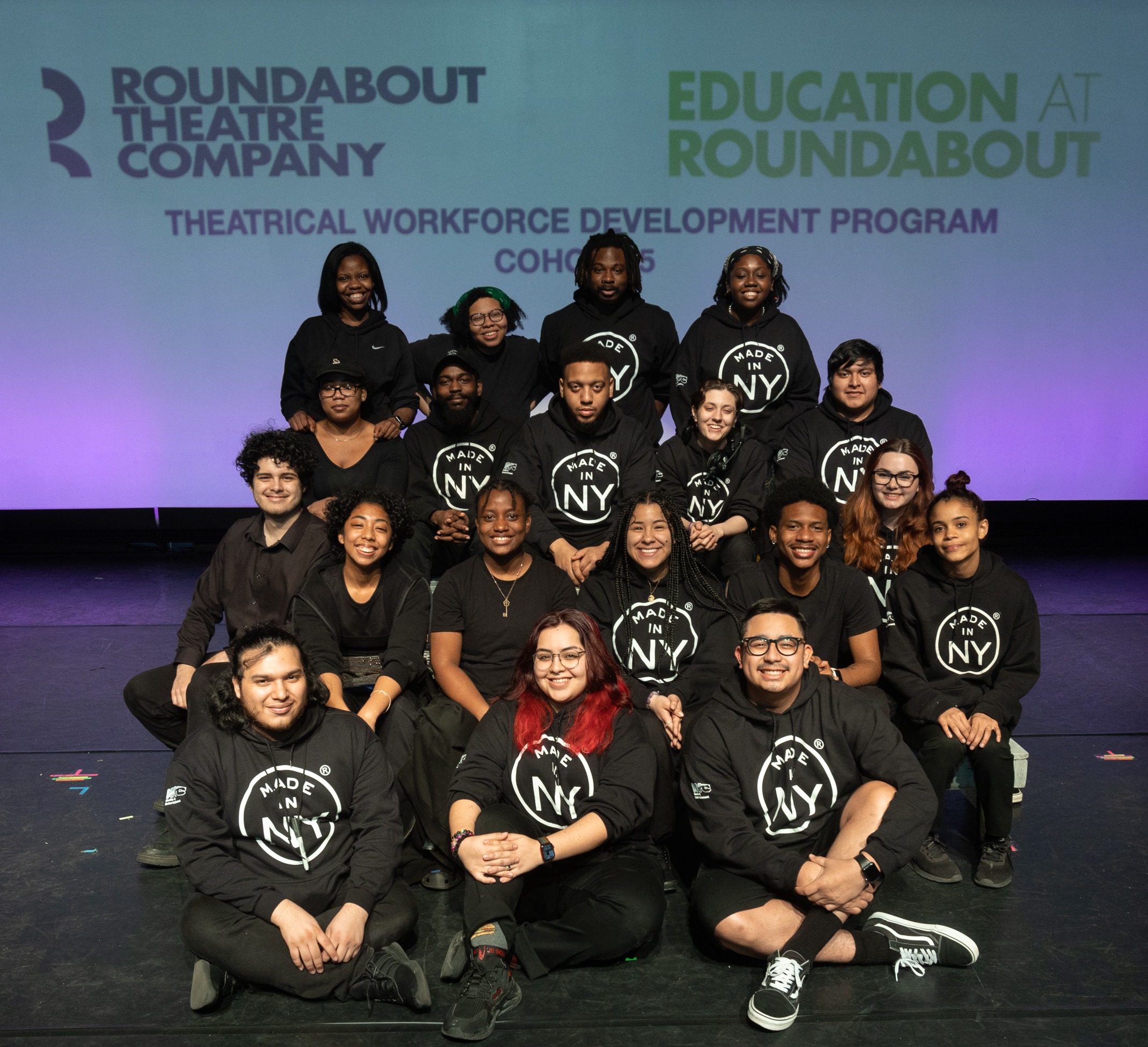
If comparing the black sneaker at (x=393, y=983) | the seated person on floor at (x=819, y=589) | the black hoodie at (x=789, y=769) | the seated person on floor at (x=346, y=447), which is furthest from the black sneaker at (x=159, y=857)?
the seated person on floor at (x=819, y=589)

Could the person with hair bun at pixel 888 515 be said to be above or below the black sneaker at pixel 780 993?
above

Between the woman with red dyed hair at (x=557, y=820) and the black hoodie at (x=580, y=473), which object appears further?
the black hoodie at (x=580, y=473)

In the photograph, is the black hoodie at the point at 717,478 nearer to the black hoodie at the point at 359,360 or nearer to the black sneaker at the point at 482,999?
the black hoodie at the point at 359,360

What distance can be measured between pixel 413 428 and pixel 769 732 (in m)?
2.05

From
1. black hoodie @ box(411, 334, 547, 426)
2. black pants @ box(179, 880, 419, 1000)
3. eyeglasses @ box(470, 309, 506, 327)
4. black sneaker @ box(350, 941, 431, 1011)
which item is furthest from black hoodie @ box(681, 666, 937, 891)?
eyeglasses @ box(470, 309, 506, 327)

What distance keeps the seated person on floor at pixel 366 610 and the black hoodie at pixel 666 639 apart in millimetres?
540

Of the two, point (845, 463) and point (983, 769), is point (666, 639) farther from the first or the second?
point (845, 463)

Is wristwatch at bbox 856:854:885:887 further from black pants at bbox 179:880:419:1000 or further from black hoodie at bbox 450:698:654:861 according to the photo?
black pants at bbox 179:880:419:1000

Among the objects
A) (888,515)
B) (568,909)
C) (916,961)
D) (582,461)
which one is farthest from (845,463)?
(568,909)

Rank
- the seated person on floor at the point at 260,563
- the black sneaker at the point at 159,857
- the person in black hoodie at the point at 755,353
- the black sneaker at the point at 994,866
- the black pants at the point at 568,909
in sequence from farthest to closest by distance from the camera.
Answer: the person in black hoodie at the point at 755,353 < the seated person on floor at the point at 260,563 < the black sneaker at the point at 159,857 < the black sneaker at the point at 994,866 < the black pants at the point at 568,909

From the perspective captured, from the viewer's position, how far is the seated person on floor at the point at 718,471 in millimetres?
3908

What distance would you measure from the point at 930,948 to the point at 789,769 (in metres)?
0.52

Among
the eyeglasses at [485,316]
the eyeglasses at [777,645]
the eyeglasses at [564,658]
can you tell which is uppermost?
the eyeglasses at [485,316]

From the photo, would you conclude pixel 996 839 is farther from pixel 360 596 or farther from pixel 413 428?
pixel 413 428
